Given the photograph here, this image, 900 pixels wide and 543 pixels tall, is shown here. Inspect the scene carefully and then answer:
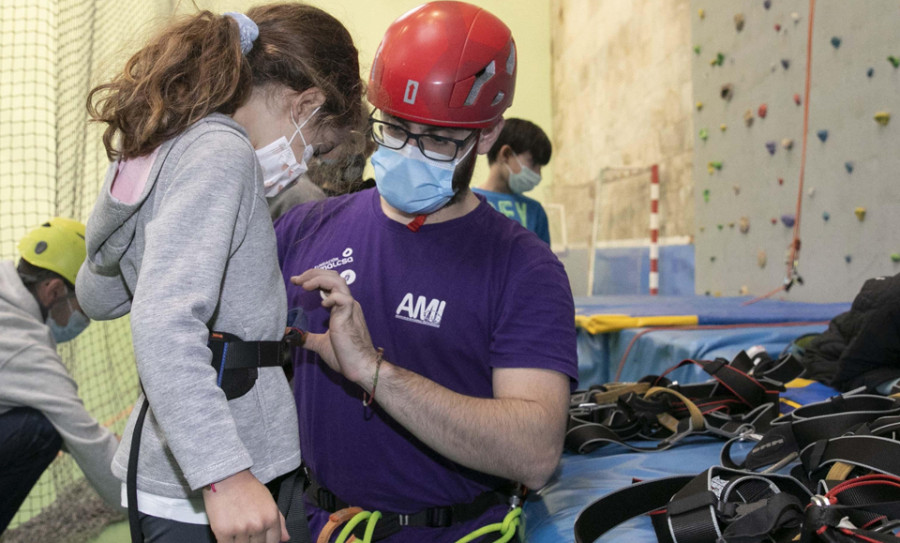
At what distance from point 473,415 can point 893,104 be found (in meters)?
3.00

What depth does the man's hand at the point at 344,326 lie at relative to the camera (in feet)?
3.83

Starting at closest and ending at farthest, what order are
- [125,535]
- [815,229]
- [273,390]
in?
[273,390], [125,535], [815,229]

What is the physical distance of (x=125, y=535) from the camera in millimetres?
3211

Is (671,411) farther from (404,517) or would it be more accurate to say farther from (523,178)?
(523,178)

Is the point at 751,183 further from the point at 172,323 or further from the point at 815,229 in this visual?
the point at 172,323

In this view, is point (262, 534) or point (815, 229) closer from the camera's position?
point (262, 534)

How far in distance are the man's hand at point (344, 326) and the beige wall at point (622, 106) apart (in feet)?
17.3

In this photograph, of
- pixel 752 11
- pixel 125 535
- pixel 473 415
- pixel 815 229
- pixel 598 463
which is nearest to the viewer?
pixel 473 415

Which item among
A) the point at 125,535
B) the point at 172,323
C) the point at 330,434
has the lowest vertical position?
the point at 125,535

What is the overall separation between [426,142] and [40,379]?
68.8 inches

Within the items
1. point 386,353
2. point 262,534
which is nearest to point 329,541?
point 386,353

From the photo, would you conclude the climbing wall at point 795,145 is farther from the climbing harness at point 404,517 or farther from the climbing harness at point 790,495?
the climbing harness at point 404,517

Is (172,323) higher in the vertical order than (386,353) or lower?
higher

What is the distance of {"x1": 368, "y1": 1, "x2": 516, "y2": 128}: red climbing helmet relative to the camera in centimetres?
133
